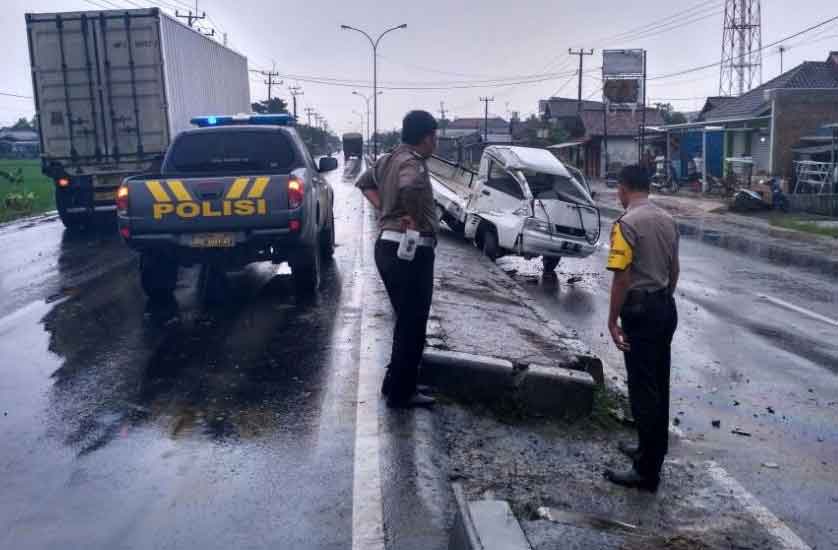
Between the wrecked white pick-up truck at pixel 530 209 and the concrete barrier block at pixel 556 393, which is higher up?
the wrecked white pick-up truck at pixel 530 209

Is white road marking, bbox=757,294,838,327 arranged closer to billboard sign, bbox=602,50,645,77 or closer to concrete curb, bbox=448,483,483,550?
concrete curb, bbox=448,483,483,550

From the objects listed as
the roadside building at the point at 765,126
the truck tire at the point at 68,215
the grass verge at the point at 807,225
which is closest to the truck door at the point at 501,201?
the truck tire at the point at 68,215

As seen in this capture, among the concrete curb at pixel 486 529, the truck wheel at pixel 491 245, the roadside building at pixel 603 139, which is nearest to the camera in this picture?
the concrete curb at pixel 486 529

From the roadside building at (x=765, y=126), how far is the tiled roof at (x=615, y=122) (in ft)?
35.6

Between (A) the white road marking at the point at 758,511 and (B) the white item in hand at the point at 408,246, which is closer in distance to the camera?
(A) the white road marking at the point at 758,511

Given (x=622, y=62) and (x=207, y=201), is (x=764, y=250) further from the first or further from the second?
(x=622, y=62)

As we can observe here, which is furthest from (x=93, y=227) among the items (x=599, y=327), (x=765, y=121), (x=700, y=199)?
(x=765, y=121)

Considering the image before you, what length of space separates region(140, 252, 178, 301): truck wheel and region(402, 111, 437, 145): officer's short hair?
179 inches

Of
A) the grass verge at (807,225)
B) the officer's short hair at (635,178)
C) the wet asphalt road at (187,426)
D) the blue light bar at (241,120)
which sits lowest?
the grass verge at (807,225)

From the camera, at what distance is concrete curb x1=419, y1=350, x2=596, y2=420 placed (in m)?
5.91

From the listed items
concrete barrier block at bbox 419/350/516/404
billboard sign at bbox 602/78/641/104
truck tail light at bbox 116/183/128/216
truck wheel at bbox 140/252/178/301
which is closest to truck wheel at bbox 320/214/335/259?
truck wheel at bbox 140/252/178/301

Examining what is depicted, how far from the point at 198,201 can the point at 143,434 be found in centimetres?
376

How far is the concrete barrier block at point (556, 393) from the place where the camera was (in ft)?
19.4

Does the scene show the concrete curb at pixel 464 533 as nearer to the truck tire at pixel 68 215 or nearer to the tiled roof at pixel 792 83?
the truck tire at pixel 68 215
